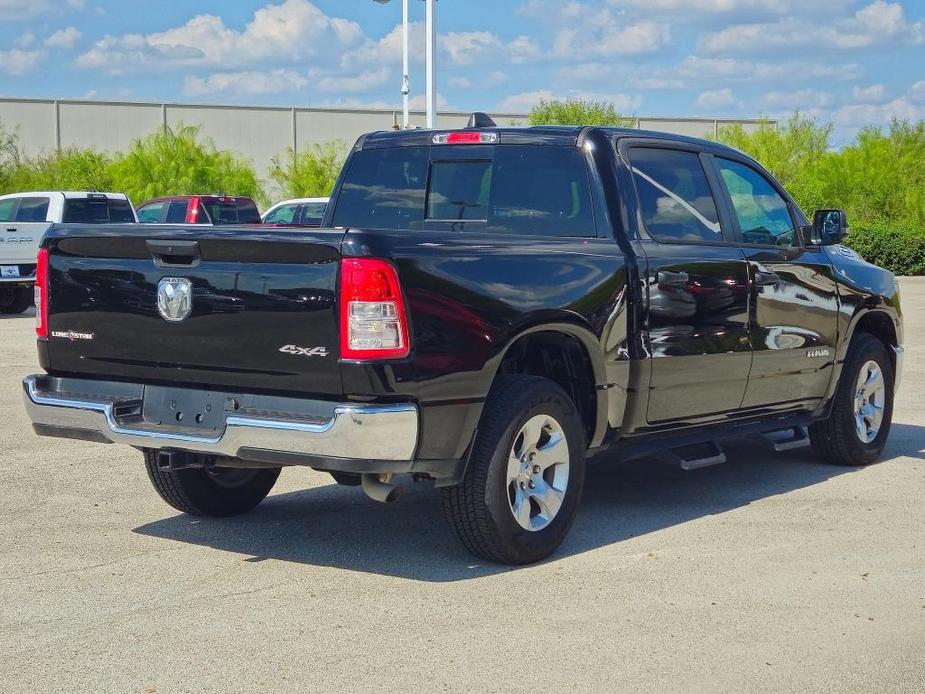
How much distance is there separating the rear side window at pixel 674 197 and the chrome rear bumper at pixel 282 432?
2.23 metres

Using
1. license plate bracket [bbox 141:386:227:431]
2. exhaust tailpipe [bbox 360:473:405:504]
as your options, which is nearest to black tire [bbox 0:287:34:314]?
license plate bracket [bbox 141:386:227:431]

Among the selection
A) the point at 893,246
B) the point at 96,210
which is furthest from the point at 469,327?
the point at 893,246

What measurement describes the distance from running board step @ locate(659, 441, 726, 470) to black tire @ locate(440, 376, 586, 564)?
45.6 inches

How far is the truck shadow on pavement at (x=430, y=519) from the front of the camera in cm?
636

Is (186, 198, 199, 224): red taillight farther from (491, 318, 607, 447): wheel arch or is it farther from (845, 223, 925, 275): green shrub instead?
(491, 318, 607, 447): wheel arch

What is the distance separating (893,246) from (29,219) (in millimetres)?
22329

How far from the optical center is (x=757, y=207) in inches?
319

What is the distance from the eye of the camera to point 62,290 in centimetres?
628

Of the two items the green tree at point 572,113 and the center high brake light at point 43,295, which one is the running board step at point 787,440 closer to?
the center high brake light at point 43,295

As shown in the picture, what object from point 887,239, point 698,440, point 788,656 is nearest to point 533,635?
point 788,656

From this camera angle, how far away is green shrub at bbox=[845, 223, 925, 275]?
35.4 m

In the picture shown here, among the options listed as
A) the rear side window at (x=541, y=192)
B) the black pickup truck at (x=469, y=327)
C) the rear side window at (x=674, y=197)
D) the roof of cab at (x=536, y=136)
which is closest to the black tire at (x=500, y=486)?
the black pickup truck at (x=469, y=327)

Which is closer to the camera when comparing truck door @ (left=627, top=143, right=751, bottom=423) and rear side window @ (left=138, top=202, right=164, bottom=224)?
truck door @ (left=627, top=143, right=751, bottom=423)

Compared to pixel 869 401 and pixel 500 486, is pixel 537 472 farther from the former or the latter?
pixel 869 401
